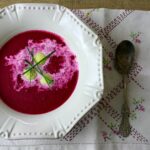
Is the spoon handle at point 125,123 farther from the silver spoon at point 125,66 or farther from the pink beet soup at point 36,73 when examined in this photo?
the pink beet soup at point 36,73

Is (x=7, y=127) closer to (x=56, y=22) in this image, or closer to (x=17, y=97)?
(x=17, y=97)

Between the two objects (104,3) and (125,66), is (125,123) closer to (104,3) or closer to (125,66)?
(125,66)

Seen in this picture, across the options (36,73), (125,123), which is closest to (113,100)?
(125,123)

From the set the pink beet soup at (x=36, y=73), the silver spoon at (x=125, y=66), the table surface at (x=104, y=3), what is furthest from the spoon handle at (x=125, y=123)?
the table surface at (x=104, y=3)

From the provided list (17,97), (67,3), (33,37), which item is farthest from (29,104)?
(67,3)

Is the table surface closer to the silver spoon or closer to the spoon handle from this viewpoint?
the silver spoon

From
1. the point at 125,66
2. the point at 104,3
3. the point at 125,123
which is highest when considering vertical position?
the point at 104,3
